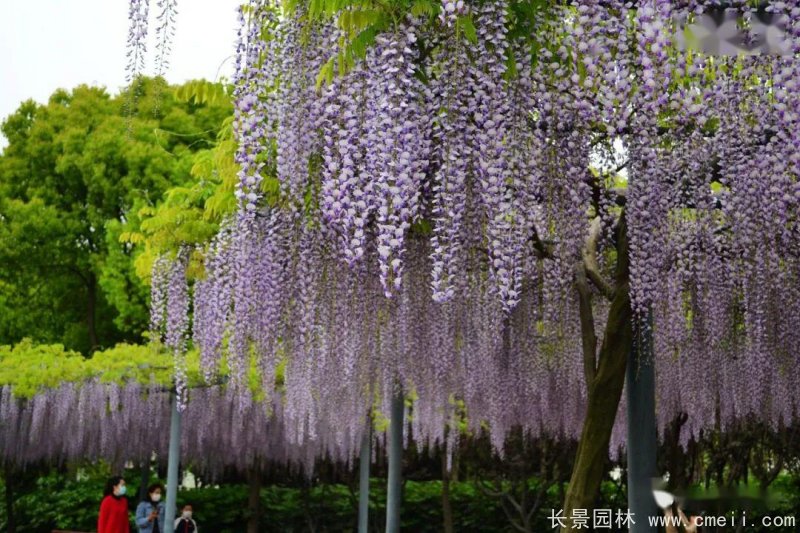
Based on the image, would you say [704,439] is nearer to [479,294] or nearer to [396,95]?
[479,294]

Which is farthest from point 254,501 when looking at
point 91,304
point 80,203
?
point 80,203

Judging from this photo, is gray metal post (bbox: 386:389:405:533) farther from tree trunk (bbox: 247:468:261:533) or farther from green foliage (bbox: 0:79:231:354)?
green foliage (bbox: 0:79:231:354)

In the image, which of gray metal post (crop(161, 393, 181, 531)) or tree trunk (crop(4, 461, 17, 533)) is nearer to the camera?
gray metal post (crop(161, 393, 181, 531))

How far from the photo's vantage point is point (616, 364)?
23.1 ft

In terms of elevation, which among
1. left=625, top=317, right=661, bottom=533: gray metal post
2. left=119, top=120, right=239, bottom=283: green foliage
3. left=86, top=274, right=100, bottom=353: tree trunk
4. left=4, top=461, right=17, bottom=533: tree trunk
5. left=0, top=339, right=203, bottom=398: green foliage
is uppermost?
left=86, top=274, right=100, bottom=353: tree trunk

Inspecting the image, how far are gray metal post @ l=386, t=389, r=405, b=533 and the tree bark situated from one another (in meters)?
2.62

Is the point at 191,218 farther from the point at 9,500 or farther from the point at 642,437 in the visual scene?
the point at 9,500

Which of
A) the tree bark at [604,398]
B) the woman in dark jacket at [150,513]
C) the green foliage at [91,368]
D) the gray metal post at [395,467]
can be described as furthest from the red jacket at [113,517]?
the tree bark at [604,398]

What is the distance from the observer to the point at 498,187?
4934 millimetres

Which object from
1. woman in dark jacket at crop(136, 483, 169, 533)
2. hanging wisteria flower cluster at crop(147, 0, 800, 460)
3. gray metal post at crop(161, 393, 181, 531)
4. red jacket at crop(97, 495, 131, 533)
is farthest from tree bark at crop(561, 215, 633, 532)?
woman in dark jacket at crop(136, 483, 169, 533)

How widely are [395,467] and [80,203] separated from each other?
48.2 feet

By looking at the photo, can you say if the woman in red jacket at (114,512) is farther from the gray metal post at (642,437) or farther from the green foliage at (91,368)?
the gray metal post at (642,437)

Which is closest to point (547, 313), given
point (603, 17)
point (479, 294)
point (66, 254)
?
point (479, 294)

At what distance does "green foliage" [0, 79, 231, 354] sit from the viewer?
20953 mm
